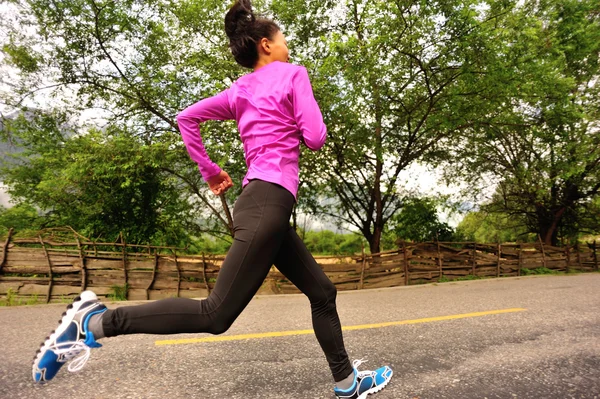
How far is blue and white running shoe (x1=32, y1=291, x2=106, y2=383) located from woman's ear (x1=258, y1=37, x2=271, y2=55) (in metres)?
1.57

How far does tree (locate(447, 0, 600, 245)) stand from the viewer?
29.2 feet

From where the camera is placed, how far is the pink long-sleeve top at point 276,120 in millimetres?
1786

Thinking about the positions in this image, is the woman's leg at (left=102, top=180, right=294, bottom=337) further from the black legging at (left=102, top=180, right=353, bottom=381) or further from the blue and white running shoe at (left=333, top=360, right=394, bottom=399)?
the blue and white running shoe at (left=333, top=360, right=394, bottom=399)

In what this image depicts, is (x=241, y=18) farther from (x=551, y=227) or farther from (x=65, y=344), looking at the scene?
(x=551, y=227)

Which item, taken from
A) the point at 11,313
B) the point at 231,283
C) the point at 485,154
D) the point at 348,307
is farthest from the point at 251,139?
the point at 485,154

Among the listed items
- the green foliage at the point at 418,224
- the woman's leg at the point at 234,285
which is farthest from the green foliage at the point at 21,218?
the green foliage at the point at 418,224

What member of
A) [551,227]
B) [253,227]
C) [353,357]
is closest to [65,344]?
[253,227]

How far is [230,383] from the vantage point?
234 centimetres

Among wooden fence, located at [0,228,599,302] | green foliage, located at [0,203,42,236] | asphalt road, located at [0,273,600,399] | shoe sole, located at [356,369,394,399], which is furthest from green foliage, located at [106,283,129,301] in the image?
shoe sole, located at [356,369,394,399]

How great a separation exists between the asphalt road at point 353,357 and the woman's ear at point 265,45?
197cm

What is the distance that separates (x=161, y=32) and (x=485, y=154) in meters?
12.7

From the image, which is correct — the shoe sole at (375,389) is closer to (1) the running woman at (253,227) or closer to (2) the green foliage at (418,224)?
(1) the running woman at (253,227)

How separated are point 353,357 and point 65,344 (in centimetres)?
204

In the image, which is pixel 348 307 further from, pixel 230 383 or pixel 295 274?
pixel 295 274
